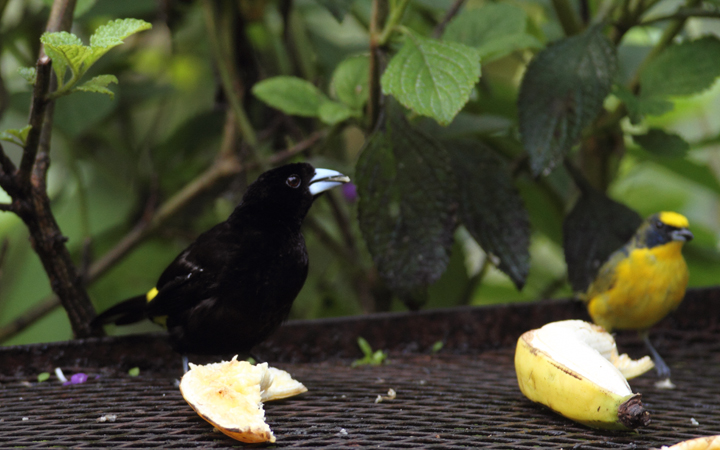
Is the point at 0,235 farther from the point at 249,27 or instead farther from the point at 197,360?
the point at 197,360

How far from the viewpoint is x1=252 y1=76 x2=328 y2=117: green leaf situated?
136 cm

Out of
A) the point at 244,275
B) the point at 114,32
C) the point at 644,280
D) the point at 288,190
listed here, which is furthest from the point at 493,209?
the point at 114,32

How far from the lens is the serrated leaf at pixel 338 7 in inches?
51.2

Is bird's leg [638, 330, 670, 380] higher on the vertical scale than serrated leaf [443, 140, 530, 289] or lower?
lower

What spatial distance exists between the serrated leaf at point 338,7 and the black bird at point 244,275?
0.30m

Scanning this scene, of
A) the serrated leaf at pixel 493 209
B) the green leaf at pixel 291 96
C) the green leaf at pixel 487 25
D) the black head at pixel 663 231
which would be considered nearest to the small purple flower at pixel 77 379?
the green leaf at pixel 291 96

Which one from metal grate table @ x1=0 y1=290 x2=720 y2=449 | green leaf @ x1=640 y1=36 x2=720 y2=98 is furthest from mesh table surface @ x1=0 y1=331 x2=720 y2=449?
green leaf @ x1=640 y1=36 x2=720 y2=98

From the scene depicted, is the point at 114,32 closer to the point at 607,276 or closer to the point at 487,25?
the point at 487,25

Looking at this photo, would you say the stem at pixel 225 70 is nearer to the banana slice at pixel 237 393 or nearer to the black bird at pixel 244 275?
the black bird at pixel 244 275

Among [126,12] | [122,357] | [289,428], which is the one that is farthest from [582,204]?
[126,12]

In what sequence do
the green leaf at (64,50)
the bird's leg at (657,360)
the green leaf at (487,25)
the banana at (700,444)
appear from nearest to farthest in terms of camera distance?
the banana at (700,444) → the green leaf at (64,50) → the bird's leg at (657,360) → the green leaf at (487,25)

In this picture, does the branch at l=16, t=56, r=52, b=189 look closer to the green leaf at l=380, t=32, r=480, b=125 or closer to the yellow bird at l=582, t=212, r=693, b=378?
the green leaf at l=380, t=32, r=480, b=125

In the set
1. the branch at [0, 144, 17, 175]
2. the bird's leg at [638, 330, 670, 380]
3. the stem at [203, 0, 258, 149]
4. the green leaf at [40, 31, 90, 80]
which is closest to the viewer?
the green leaf at [40, 31, 90, 80]

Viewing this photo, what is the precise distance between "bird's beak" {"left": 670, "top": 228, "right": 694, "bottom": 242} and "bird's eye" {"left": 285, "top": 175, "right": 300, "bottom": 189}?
0.78 meters
